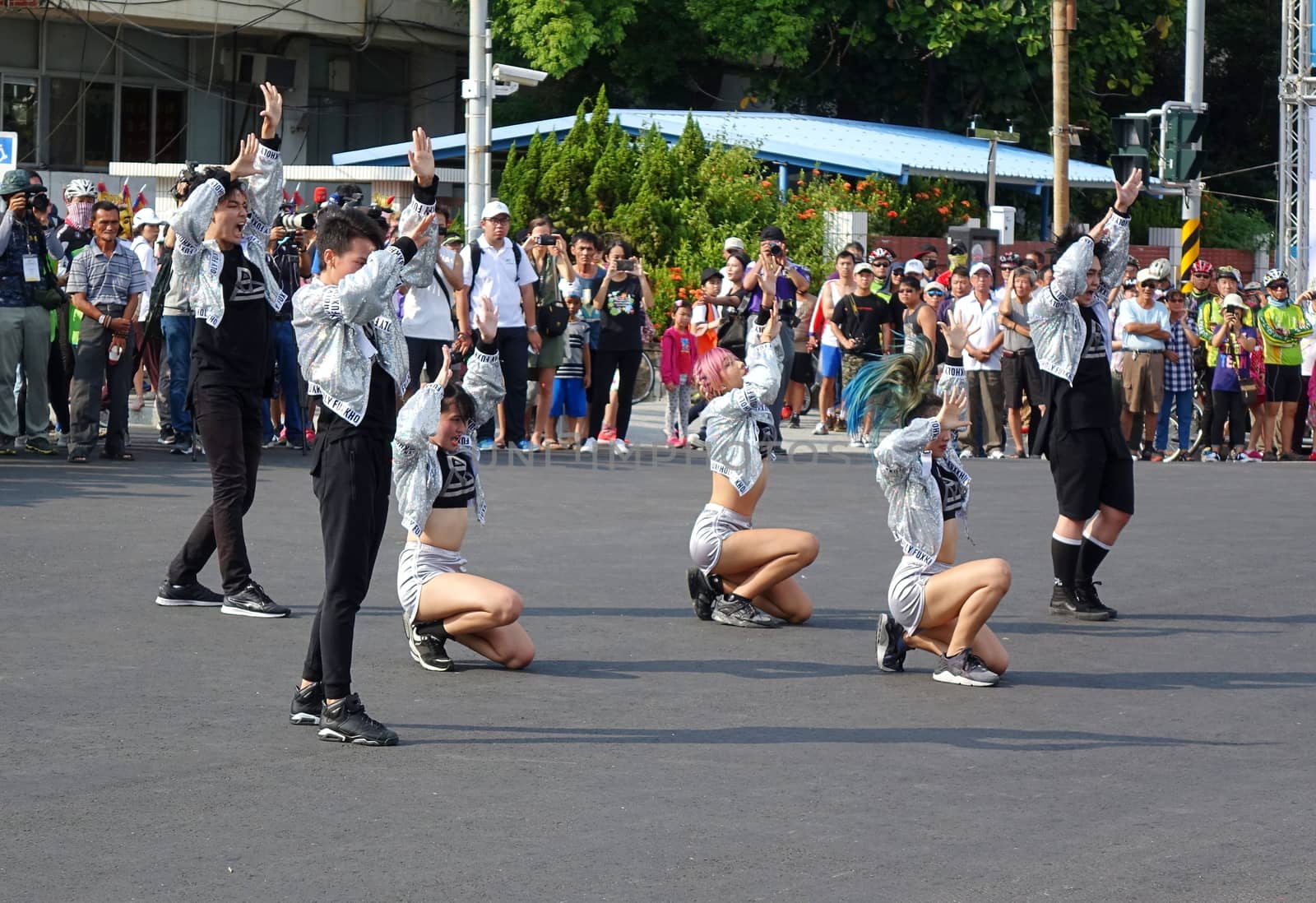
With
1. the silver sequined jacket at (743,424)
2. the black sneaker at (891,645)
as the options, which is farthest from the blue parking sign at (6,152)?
the black sneaker at (891,645)

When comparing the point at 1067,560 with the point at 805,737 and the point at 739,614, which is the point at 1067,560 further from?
the point at 805,737

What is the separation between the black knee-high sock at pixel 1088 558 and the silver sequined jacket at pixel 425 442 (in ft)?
10.5

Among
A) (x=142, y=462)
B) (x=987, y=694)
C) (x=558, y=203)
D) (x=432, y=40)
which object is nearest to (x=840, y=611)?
(x=987, y=694)

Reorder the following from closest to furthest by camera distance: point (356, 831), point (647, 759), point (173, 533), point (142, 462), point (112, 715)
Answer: point (356, 831), point (647, 759), point (112, 715), point (173, 533), point (142, 462)

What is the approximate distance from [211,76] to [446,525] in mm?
31039

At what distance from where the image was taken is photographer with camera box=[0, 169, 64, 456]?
1482 centimetres

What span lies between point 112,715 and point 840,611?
155 inches

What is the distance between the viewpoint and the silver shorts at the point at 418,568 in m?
8.05

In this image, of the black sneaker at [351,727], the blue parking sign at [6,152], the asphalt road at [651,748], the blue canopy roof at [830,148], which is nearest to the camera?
the asphalt road at [651,748]

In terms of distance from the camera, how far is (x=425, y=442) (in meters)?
7.85

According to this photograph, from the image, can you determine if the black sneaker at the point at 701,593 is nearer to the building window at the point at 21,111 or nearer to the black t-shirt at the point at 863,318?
the black t-shirt at the point at 863,318

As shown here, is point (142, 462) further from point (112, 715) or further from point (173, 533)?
point (112, 715)

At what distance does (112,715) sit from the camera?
23.1ft

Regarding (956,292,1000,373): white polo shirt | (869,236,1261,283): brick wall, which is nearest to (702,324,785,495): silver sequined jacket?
(956,292,1000,373): white polo shirt
